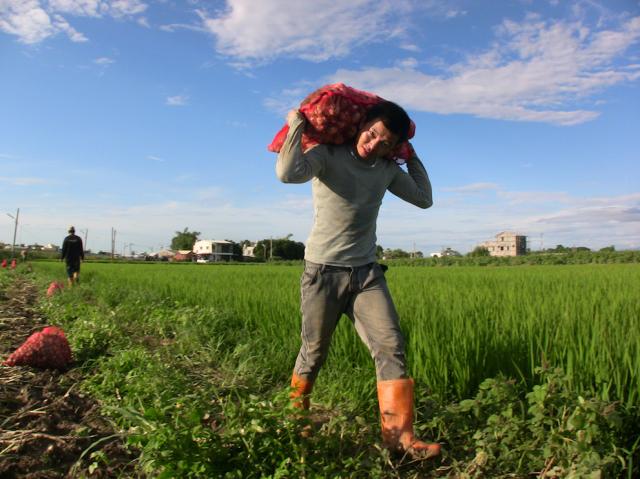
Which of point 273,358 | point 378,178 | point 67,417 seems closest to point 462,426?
point 378,178

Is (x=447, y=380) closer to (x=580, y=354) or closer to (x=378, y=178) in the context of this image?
(x=580, y=354)

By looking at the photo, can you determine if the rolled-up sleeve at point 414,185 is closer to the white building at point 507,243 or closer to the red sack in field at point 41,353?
the red sack in field at point 41,353

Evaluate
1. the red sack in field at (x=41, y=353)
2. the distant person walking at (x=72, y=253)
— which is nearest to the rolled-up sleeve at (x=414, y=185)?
A: the red sack in field at (x=41, y=353)

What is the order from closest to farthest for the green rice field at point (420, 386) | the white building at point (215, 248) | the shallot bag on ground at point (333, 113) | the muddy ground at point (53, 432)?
the green rice field at point (420, 386)
the muddy ground at point (53, 432)
the shallot bag on ground at point (333, 113)
the white building at point (215, 248)

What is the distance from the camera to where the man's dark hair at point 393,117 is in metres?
1.88

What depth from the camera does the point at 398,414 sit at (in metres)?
1.84

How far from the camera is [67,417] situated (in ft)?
7.61

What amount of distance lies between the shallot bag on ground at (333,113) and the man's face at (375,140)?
76 mm

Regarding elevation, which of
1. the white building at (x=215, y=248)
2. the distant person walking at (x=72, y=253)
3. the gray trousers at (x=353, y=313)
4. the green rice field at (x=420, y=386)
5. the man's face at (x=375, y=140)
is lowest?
the green rice field at (x=420, y=386)

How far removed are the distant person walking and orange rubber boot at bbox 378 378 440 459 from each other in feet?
29.4

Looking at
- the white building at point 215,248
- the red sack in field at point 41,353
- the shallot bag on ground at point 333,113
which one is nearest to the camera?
the shallot bag on ground at point 333,113

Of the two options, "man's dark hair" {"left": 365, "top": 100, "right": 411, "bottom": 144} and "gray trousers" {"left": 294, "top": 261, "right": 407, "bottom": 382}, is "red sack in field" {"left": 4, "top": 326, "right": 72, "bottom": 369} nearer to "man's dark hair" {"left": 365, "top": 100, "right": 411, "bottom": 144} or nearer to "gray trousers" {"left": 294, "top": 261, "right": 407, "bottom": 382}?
"gray trousers" {"left": 294, "top": 261, "right": 407, "bottom": 382}

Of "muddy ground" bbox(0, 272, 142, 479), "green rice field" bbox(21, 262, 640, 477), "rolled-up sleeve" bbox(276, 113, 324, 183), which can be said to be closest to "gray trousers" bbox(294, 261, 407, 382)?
"green rice field" bbox(21, 262, 640, 477)

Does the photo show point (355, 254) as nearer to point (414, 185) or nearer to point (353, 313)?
point (353, 313)
